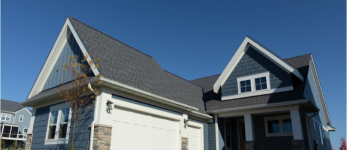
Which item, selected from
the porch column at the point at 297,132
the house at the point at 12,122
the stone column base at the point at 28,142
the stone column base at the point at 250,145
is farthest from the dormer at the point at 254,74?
the house at the point at 12,122

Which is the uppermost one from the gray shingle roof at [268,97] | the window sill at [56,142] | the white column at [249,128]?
the gray shingle roof at [268,97]

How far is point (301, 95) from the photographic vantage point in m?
10.4

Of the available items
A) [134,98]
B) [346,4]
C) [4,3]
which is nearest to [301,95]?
[346,4]

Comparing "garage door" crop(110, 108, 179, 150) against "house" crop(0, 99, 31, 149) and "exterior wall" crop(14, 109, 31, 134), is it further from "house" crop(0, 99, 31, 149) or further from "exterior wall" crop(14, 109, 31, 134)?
"exterior wall" crop(14, 109, 31, 134)

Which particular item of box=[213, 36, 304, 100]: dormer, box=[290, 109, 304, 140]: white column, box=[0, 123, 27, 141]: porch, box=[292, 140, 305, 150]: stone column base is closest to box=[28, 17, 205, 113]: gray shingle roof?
box=[213, 36, 304, 100]: dormer

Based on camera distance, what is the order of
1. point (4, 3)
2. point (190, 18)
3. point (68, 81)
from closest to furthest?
1. point (68, 81)
2. point (4, 3)
3. point (190, 18)

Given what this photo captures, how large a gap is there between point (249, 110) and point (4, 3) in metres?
13.0

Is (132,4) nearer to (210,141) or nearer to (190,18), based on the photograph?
(190,18)

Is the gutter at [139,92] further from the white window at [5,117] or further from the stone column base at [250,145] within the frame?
the white window at [5,117]

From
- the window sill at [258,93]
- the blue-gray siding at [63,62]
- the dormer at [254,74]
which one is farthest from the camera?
the dormer at [254,74]

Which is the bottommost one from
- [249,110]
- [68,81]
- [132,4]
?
[249,110]

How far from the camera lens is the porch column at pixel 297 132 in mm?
9781

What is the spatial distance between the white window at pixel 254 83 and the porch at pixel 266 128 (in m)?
1.37

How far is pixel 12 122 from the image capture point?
4169 centimetres
